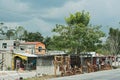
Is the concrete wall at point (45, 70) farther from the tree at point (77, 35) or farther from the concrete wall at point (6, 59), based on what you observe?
the concrete wall at point (6, 59)

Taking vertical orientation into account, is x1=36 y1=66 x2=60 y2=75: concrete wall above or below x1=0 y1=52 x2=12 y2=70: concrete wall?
below

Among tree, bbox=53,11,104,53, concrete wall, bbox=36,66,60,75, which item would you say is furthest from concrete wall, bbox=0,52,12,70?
concrete wall, bbox=36,66,60,75

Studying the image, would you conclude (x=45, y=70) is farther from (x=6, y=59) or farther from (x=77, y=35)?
(x=6, y=59)

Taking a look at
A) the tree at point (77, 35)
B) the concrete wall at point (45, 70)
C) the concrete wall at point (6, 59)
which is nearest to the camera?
the concrete wall at point (45, 70)

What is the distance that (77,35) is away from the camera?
2133 inches

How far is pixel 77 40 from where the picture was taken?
2148 inches

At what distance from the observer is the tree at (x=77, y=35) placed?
178ft

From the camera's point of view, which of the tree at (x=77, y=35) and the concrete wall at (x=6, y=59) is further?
the concrete wall at (x=6, y=59)

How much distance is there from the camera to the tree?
2141 inches

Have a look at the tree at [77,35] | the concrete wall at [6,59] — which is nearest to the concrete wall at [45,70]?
the tree at [77,35]

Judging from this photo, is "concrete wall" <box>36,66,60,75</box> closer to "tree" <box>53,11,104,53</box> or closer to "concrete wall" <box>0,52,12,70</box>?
"tree" <box>53,11,104,53</box>

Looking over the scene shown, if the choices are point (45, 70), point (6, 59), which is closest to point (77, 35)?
point (45, 70)

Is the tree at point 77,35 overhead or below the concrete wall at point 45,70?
overhead

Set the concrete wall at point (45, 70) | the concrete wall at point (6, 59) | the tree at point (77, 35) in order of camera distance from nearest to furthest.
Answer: the concrete wall at point (45, 70) < the tree at point (77, 35) < the concrete wall at point (6, 59)
